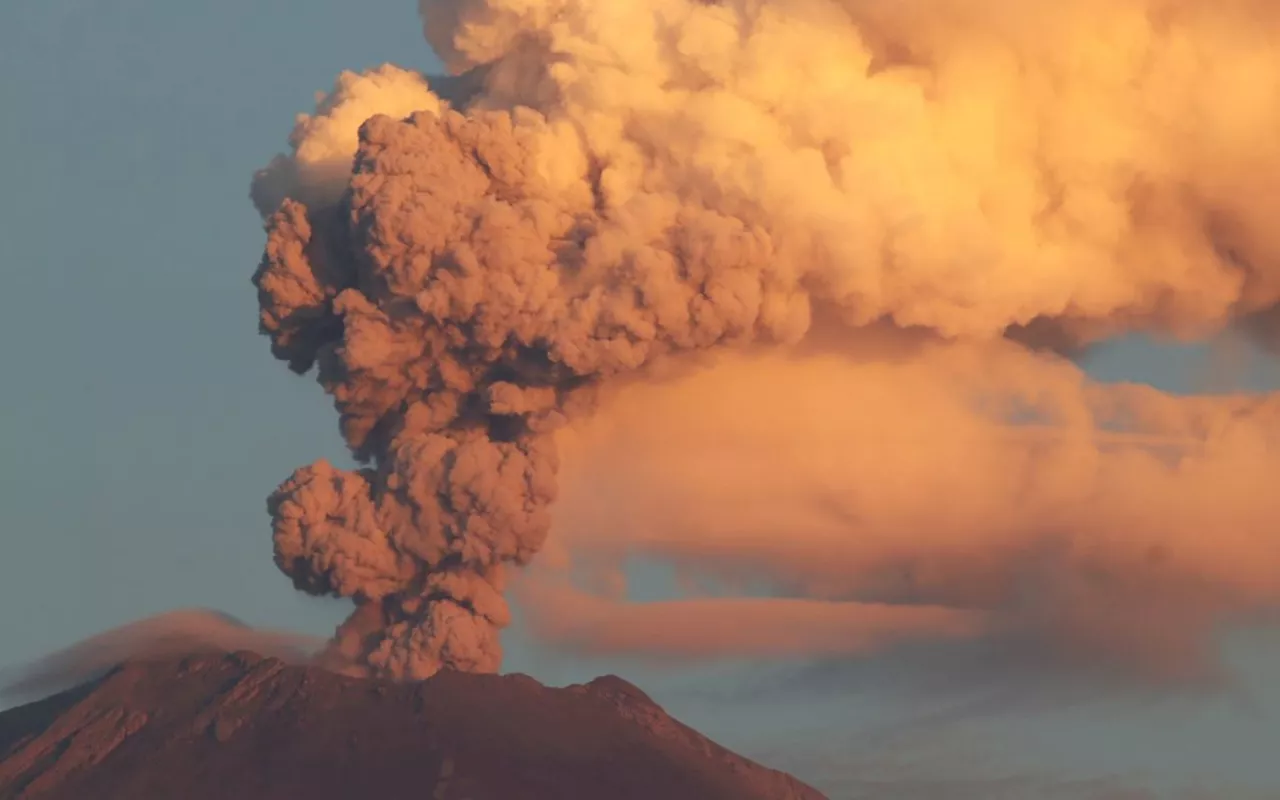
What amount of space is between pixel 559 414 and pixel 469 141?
5.63 metres

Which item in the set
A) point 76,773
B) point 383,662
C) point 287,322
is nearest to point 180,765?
point 76,773

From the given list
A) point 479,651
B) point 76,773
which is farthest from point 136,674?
point 479,651

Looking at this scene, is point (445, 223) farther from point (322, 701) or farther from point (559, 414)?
point (322, 701)

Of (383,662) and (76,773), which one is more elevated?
(383,662)

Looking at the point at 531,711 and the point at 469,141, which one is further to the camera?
the point at 531,711

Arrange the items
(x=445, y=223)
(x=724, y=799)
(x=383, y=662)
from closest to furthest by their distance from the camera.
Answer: (x=445, y=223) < (x=383, y=662) < (x=724, y=799)

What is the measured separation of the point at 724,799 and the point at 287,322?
1403 centimetres

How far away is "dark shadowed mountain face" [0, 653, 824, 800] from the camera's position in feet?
140

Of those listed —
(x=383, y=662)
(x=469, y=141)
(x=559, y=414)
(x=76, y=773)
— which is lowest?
(x=76, y=773)

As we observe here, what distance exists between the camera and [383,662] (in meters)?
41.5

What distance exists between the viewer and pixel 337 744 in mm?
43438

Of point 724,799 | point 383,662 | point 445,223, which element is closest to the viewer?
point 445,223

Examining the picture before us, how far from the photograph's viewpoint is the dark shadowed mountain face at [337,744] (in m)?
42.7

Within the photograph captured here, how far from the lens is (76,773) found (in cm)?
4400
